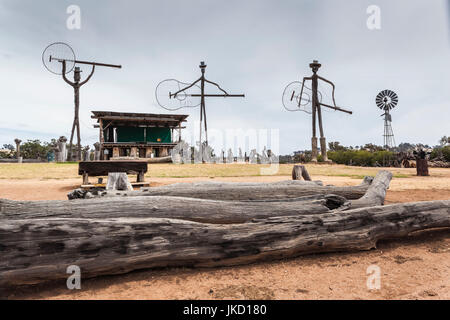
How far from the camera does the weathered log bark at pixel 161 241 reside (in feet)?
6.76

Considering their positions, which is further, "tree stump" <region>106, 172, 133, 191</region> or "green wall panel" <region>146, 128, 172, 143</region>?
"green wall panel" <region>146, 128, 172, 143</region>

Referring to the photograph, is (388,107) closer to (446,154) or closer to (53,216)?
(446,154)

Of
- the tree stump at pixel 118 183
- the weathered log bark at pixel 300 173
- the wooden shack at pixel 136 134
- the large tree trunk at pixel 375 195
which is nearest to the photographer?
the large tree trunk at pixel 375 195

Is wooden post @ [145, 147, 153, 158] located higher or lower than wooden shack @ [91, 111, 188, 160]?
lower

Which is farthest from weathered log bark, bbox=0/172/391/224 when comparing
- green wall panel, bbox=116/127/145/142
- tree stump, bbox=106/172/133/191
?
green wall panel, bbox=116/127/145/142

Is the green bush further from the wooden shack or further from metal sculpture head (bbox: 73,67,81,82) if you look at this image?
metal sculpture head (bbox: 73,67,81,82)

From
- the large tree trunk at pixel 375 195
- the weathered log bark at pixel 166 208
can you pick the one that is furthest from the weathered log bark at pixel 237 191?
the weathered log bark at pixel 166 208

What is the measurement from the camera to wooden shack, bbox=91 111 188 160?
2488 cm

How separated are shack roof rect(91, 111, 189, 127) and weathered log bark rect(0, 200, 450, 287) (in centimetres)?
2406

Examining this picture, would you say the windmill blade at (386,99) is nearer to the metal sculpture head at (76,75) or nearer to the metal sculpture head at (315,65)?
the metal sculpture head at (315,65)

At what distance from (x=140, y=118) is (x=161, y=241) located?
2448 centimetres

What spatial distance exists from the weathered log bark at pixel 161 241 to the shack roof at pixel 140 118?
78.9 feet

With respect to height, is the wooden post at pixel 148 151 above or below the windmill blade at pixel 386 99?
below

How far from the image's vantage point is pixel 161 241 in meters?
2.38
